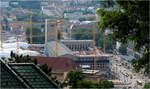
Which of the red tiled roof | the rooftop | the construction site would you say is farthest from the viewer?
the construction site

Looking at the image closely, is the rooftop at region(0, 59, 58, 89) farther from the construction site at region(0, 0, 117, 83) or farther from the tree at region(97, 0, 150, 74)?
the construction site at region(0, 0, 117, 83)

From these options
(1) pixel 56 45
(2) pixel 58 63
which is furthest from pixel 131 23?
(1) pixel 56 45

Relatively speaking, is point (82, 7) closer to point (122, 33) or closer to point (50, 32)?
point (50, 32)

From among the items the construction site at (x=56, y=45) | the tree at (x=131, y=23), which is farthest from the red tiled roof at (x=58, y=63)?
the tree at (x=131, y=23)

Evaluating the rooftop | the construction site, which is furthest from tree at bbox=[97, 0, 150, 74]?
the construction site

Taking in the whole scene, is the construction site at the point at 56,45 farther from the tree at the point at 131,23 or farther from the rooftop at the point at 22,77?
the rooftop at the point at 22,77

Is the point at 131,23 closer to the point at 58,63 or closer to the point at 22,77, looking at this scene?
the point at 22,77

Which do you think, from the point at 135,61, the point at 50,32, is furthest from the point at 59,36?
the point at 135,61

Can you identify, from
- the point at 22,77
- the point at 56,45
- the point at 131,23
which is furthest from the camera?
the point at 56,45
